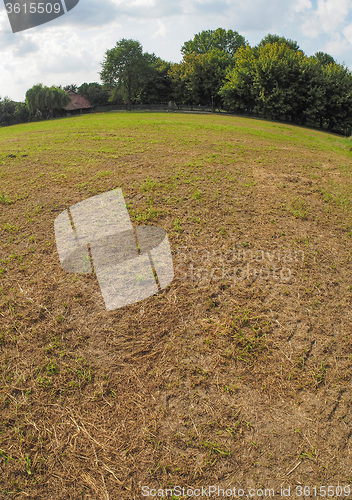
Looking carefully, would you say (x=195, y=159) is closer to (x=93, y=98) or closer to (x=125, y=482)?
(x=125, y=482)

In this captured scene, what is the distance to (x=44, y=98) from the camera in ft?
134

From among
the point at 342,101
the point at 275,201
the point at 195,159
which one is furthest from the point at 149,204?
the point at 342,101

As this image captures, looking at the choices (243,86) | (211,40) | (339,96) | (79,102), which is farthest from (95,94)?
(339,96)

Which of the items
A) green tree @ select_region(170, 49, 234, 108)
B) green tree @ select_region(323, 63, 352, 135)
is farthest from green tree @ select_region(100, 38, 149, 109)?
green tree @ select_region(323, 63, 352, 135)

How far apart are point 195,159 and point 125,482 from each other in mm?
7682

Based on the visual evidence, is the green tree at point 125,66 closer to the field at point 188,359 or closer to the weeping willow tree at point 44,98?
the weeping willow tree at point 44,98

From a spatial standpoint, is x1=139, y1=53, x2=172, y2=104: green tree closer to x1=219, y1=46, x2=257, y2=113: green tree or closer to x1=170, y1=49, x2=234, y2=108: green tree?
x1=170, y1=49, x2=234, y2=108: green tree

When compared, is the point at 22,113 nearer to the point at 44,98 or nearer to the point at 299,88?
the point at 44,98

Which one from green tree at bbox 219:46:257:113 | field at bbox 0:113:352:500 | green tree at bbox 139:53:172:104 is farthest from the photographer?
green tree at bbox 139:53:172:104

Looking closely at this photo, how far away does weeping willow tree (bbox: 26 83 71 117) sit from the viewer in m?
40.6

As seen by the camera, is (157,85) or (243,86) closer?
(243,86)

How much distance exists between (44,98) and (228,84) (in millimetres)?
26245

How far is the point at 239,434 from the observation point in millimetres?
2436

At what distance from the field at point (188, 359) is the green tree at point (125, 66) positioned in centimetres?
4177
